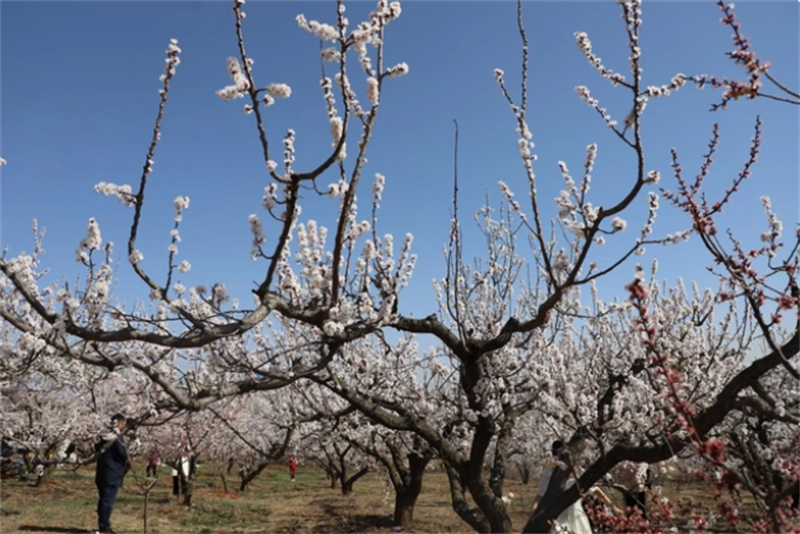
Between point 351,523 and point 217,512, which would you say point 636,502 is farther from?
point 217,512

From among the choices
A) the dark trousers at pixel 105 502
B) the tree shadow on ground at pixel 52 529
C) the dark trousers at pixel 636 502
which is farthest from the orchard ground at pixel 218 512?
the dark trousers at pixel 636 502

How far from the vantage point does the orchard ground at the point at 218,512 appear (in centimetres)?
1139

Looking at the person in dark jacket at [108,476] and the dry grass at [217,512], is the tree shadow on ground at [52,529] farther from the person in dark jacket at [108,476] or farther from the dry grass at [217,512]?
the person in dark jacket at [108,476]

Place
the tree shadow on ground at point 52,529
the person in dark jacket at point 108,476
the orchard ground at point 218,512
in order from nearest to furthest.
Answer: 1. the person in dark jacket at point 108,476
2. the tree shadow on ground at point 52,529
3. the orchard ground at point 218,512

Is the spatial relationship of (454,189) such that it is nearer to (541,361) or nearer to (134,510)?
(541,361)

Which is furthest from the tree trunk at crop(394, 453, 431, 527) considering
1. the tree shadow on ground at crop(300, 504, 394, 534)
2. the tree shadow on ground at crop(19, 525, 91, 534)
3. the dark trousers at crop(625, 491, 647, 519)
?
the tree shadow on ground at crop(19, 525, 91, 534)

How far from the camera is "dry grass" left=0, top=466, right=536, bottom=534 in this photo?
1139 centimetres

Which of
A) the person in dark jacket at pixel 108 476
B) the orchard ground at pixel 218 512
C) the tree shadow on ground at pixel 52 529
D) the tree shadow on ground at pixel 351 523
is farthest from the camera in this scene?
the tree shadow on ground at pixel 351 523

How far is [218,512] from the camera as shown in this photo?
13992mm

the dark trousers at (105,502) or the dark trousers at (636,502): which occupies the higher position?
the dark trousers at (636,502)

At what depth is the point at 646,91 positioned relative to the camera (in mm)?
3199

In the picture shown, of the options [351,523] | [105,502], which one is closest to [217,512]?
A: [351,523]

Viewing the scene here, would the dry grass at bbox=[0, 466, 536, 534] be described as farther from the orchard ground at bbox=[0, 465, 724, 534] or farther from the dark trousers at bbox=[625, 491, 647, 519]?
the dark trousers at bbox=[625, 491, 647, 519]

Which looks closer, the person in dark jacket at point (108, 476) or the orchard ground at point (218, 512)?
the person in dark jacket at point (108, 476)
